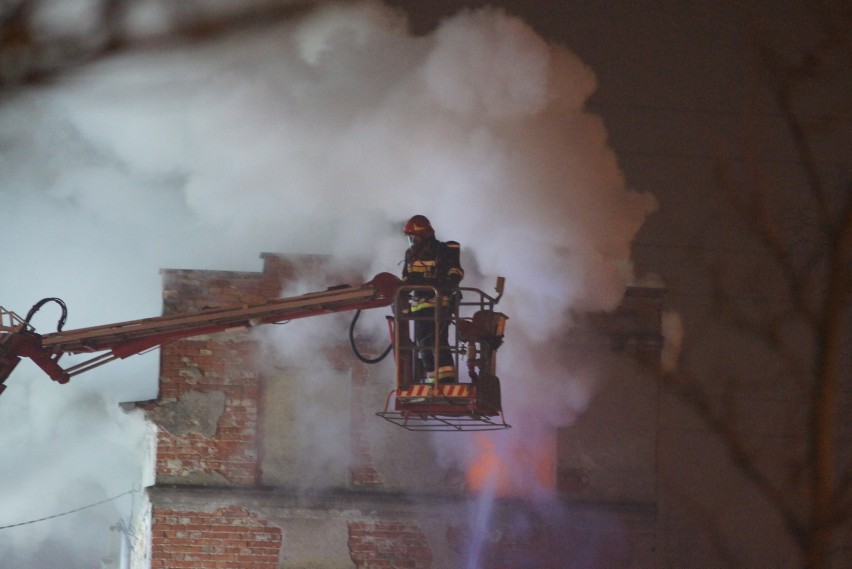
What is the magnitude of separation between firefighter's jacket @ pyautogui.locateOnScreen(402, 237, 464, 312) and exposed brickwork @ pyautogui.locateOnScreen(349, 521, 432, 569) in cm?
432

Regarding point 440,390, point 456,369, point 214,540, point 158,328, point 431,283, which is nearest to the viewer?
point 440,390

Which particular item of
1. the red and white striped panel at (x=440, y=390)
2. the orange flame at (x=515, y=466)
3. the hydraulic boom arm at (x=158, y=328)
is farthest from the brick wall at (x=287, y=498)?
the red and white striped panel at (x=440, y=390)

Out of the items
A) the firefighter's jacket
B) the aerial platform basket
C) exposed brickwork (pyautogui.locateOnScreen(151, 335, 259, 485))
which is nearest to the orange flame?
exposed brickwork (pyautogui.locateOnScreen(151, 335, 259, 485))

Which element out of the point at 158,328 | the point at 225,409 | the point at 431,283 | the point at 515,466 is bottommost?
the point at 515,466

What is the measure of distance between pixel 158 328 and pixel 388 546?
428 cm

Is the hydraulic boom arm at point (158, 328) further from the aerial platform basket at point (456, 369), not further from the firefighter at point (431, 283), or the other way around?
the aerial platform basket at point (456, 369)

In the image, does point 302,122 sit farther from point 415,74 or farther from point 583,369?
point 583,369

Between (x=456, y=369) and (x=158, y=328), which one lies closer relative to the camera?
(x=456, y=369)

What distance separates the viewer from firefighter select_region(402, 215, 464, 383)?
398 inches

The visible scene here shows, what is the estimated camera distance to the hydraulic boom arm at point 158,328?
1064 centimetres

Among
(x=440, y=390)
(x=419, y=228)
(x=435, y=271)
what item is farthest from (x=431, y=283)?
Answer: (x=440, y=390)

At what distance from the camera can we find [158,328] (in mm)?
10992

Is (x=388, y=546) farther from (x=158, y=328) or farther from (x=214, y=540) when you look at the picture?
(x=158, y=328)

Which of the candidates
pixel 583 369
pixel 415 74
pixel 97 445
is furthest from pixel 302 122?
pixel 97 445
